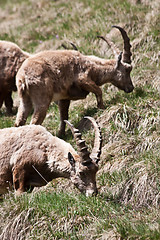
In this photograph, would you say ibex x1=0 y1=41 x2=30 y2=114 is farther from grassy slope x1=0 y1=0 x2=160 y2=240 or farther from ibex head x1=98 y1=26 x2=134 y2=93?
A: ibex head x1=98 y1=26 x2=134 y2=93

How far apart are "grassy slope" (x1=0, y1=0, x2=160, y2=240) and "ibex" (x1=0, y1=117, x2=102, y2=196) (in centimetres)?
28

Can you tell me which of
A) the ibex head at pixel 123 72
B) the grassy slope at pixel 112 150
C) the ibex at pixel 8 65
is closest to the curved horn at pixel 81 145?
the grassy slope at pixel 112 150

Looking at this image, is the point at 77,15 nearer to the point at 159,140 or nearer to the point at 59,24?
the point at 59,24

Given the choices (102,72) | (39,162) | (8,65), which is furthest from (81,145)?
(8,65)

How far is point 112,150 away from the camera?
8.43 metres

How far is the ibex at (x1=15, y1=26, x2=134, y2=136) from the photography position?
353 inches

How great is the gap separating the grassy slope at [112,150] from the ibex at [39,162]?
28 centimetres

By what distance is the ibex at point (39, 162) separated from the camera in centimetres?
655

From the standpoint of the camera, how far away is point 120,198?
282 inches

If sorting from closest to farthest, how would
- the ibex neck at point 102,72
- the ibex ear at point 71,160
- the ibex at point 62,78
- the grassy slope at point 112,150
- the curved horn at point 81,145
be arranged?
the grassy slope at point 112,150, the curved horn at point 81,145, the ibex ear at point 71,160, the ibex at point 62,78, the ibex neck at point 102,72

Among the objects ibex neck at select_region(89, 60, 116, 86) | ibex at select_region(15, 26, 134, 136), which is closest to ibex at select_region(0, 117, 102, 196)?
ibex at select_region(15, 26, 134, 136)

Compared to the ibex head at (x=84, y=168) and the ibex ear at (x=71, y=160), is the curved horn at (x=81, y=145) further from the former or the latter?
the ibex ear at (x=71, y=160)

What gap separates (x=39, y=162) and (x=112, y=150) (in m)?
2.19

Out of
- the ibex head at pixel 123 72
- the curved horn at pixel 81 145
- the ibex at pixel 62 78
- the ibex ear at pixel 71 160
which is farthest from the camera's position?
the ibex head at pixel 123 72
